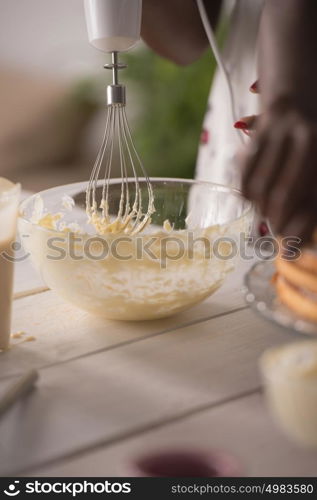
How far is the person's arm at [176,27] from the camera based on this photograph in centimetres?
105

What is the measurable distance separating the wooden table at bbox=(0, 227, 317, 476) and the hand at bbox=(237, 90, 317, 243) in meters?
0.16

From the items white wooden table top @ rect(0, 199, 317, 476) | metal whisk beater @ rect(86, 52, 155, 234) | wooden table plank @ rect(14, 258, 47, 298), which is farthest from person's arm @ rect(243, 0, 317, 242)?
wooden table plank @ rect(14, 258, 47, 298)

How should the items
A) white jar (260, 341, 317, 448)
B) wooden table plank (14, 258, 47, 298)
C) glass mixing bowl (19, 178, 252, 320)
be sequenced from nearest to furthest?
1. white jar (260, 341, 317, 448)
2. glass mixing bowl (19, 178, 252, 320)
3. wooden table plank (14, 258, 47, 298)

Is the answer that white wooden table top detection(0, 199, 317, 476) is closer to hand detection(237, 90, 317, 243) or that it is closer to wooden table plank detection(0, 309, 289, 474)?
wooden table plank detection(0, 309, 289, 474)

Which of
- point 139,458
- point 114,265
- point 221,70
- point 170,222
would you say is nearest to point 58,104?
point 221,70

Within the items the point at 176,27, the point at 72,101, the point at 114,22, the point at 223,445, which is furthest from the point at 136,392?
the point at 72,101

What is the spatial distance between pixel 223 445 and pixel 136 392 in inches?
4.3

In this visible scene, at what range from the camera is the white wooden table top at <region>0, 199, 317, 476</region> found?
1.66 feet

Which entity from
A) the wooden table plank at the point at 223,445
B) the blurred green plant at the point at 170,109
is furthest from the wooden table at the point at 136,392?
the blurred green plant at the point at 170,109

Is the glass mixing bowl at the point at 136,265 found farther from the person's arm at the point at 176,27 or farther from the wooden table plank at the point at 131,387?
the person's arm at the point at 176,27

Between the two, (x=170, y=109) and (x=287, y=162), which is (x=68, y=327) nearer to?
(x=287, y=162)

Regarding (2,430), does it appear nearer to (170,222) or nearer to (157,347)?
(157,347)

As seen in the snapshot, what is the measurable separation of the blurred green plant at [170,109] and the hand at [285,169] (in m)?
1.87

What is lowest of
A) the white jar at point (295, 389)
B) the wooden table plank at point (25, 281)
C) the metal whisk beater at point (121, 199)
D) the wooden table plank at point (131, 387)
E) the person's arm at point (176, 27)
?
the wooden table plank at point (25, 281)
